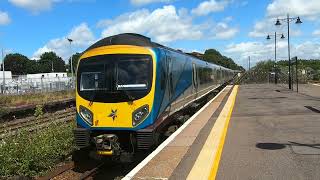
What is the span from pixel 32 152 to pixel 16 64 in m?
150

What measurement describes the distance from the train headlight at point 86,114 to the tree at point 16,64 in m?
150

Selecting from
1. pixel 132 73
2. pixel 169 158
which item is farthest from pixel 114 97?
pixel 169 158

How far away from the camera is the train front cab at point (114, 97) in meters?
10.8

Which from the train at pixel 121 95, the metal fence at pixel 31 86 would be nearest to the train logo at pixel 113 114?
the train at pixel 121 95

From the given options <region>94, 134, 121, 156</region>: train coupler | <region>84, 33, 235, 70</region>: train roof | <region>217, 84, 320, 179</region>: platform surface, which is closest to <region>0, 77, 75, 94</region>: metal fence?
<region>84, 33, 235, 70</region>: train roof

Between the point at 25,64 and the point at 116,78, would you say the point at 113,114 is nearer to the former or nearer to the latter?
the point at 116,78

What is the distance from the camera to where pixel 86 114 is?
11320 millimetres

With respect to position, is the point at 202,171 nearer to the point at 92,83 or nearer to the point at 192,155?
the point at 192,155

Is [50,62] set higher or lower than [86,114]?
higher

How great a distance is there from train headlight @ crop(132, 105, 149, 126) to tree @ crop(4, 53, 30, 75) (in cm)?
15105

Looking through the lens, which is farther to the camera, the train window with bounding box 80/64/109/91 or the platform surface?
the train window with bounding box 80/64/109/91

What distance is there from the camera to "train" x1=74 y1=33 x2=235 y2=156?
35.4ft

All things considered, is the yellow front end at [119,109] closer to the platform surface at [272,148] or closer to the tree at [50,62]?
the platform surface at [272,148]

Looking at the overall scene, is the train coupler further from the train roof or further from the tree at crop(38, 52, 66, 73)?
the tree at crop(38, 52, 66, 73)
